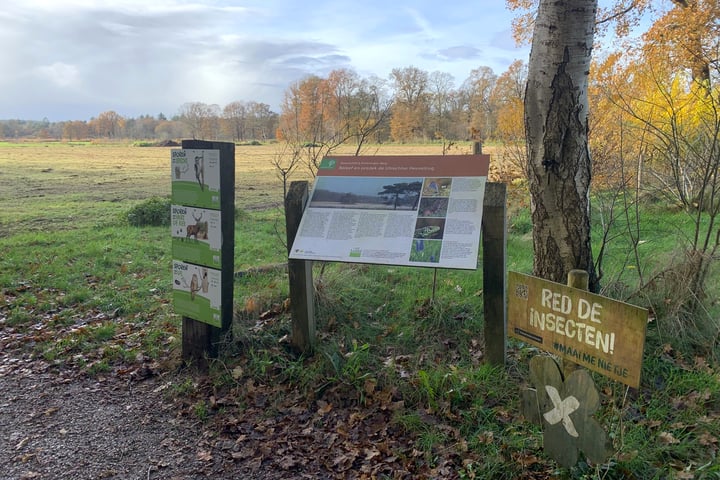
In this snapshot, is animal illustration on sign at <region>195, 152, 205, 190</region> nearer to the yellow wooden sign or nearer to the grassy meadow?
the grassy meadow

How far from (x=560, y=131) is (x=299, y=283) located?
2280 millimetres

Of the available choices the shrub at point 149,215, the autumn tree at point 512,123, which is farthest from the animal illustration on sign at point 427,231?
the shrub at point 149,215

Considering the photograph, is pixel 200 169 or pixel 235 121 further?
pixel 235 121

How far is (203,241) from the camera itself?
4238mm

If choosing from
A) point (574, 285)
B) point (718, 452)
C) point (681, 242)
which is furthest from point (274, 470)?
point (681, 242)

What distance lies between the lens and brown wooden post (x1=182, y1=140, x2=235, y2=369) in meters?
4.07

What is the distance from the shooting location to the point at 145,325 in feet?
17.8

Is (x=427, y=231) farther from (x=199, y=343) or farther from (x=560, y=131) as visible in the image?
(x=199, y=343)

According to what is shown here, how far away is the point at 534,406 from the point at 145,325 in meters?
4.13

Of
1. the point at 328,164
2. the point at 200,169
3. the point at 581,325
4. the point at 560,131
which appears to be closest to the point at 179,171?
the point at 200,169

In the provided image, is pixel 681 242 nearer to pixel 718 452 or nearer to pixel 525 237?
pixel 718 452

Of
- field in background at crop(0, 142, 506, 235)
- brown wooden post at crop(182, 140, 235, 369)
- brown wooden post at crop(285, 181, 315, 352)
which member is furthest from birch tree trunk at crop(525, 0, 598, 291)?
field in background at crop(0, 142, 506, 235)

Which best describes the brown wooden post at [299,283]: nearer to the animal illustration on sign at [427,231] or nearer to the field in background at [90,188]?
the animal illustration on sign at [427,231]

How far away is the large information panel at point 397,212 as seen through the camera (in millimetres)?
3504
